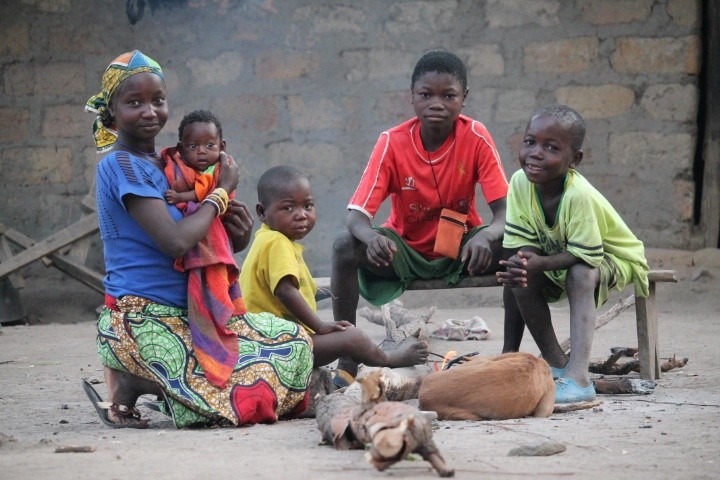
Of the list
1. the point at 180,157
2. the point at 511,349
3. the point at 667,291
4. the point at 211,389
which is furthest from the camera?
the point at 667,291

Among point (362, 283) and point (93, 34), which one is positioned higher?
point (93, 34)

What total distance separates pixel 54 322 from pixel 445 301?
2.97 m

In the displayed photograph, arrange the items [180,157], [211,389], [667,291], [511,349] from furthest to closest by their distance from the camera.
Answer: [667,291] < [511,349] < [180,157] < [211,389]

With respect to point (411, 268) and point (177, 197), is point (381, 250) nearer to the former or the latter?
point (411, 268)

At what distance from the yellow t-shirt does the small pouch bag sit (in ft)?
2.71

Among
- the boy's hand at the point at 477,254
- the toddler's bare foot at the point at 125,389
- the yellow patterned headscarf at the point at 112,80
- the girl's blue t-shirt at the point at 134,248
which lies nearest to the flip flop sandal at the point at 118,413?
the toddler's bare foot at the point at 125,389

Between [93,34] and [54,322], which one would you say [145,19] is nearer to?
[93,34]

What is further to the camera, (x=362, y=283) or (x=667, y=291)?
(x=667, y=291)

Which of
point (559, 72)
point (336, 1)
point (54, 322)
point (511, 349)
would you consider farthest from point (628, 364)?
point (54, 322)

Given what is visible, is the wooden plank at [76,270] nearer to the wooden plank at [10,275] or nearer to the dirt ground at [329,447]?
the wooden plank at [10,275]

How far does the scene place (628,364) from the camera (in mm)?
4812

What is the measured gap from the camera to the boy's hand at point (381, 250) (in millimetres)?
4551

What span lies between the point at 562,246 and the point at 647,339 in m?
0.63

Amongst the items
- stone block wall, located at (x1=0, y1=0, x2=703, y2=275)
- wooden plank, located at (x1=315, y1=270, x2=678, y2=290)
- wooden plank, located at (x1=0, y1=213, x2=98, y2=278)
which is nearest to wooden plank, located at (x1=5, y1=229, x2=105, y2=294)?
wooden plank, located at (x1=0, y1=213, x2=98, y2=278)
